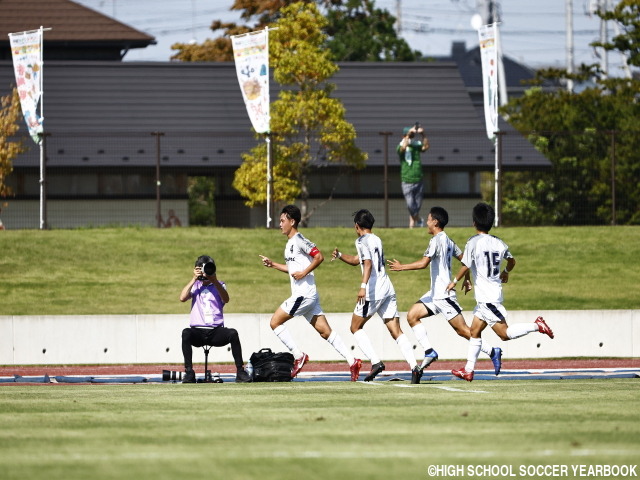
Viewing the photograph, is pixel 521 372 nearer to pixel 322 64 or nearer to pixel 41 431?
pixel 41 431

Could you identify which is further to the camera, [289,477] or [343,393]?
[343,393]

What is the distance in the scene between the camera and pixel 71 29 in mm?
52125

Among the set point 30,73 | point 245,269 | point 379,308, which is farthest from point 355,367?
point 30,73

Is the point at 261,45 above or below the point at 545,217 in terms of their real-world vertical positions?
above

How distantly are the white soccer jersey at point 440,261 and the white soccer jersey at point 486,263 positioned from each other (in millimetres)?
306

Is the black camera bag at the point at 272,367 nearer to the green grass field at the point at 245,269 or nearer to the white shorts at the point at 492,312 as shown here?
the white shorts at the point at 492,312

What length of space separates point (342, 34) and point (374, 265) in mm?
47296

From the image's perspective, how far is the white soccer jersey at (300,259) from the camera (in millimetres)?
14547

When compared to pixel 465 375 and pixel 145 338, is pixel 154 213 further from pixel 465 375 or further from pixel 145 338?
pixel 465 375

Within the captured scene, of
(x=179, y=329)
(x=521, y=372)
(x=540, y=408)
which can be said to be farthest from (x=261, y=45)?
(x=540, y=408)

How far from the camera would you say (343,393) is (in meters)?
11.4

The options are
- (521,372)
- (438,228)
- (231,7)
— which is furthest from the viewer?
(231,7)

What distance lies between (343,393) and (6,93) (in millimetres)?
30487

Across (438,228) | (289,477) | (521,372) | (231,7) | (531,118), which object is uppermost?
(231,7)
